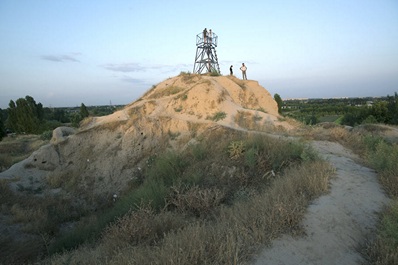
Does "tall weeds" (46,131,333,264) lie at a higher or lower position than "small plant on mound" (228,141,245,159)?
lower

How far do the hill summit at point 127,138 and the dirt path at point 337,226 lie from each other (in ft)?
20.4

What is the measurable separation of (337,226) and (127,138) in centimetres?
960

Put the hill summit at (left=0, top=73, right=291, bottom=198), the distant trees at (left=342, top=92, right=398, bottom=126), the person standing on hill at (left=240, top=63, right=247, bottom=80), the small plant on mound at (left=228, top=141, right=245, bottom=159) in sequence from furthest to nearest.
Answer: the distant trees at (left=342, top=92, right=398, bottom=126) < the person standing on hill at (left=240, top=63, right=247, bottom=80) < the hill summit at (left=0, top=73, right=291, bottom=198) < the small plant on mound at (left=228, top=141, right=245, bottom=159)

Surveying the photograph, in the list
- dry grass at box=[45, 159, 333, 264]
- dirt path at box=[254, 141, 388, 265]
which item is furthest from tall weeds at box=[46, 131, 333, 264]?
dirt path at box=[254, 141, 388, 265]

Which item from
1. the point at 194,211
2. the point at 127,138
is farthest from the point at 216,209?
the point at 127,138

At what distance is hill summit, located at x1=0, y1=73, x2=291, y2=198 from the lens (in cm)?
1088

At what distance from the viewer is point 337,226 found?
3.81 m

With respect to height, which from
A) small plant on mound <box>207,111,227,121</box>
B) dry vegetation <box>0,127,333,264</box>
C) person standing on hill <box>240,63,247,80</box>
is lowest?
dry vegetation <box>0,127,333,264</box>

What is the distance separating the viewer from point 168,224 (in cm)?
450

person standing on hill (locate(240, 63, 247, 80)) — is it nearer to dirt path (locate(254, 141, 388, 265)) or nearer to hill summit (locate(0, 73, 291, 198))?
hill summit (locate(0, 73, 291, 198))

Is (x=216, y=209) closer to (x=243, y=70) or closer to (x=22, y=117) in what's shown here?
(x=243, y=70)

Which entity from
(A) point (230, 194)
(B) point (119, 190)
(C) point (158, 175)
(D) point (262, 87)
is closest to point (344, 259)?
(A) point (230, 194)

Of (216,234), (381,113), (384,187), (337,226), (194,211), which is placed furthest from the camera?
(381,113)

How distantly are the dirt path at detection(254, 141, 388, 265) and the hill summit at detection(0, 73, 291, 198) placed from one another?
6.23 metres
